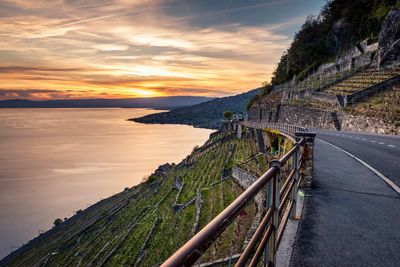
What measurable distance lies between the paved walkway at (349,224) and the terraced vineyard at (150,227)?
37.6 feet

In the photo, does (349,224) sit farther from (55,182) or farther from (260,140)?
(55,182)

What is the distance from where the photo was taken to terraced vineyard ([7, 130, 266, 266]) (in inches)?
1358

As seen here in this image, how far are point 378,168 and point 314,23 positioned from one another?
287 feet

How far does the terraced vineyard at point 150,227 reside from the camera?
34.5m

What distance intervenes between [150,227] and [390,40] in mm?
40443

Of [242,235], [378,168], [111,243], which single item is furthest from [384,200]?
[111,243]

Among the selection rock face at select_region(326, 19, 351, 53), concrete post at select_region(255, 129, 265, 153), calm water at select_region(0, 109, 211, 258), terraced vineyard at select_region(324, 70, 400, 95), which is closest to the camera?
terraced vineyard at select_region(324, 70, 400, 95)

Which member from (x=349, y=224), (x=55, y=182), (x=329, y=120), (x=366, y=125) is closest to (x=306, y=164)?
(x=349, y=224)

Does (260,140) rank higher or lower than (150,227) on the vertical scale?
higher

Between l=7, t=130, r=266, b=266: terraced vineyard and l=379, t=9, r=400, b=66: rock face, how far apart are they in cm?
2175

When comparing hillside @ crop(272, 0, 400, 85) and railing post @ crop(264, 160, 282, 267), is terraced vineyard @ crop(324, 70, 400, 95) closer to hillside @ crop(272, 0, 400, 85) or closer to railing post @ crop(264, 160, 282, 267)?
hillside @ crop(272, 0, 400, 85)

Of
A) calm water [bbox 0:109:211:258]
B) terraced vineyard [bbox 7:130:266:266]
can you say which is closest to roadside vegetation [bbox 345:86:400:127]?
terraced vineyard [bbox 7:130:266:266]

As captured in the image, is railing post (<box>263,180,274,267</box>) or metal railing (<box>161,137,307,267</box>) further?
railing post (<box>263,180,274,267</box>)

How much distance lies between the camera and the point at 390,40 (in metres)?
47.2
